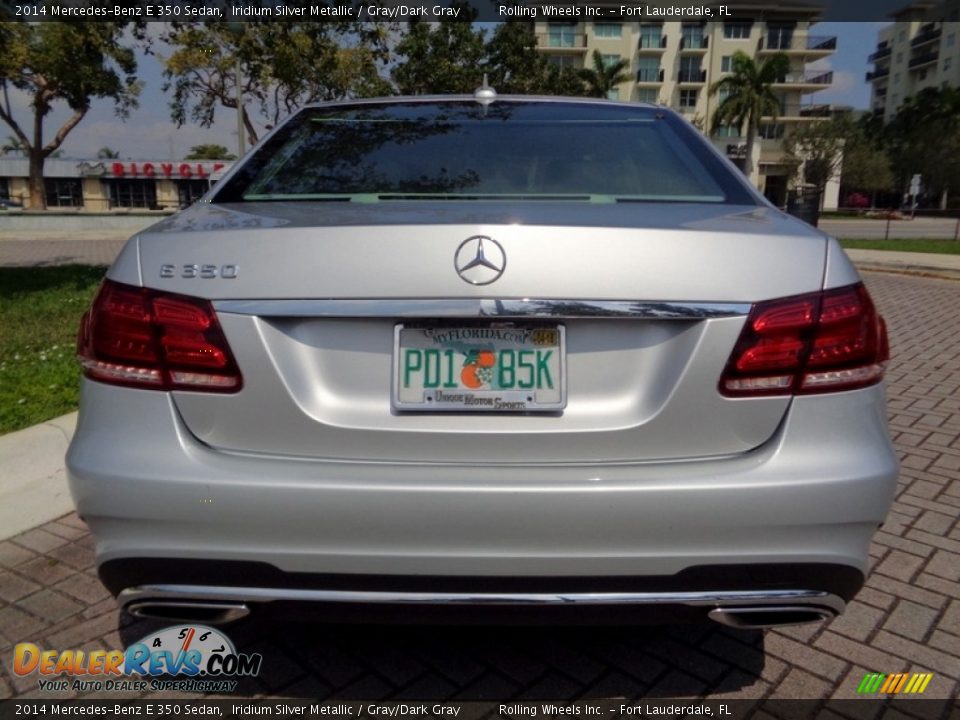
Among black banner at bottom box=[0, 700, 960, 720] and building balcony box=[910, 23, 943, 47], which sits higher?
building balcony box=[910, 23, 943, 47]

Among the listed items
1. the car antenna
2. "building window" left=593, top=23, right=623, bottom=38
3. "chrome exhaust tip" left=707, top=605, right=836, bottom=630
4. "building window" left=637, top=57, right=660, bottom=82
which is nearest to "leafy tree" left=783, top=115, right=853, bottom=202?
"building window" left=637, top=57, right=660, bottom=82

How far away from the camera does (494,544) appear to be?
5.73ft

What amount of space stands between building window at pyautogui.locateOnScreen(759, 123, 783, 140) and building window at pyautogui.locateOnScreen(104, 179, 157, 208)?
48.8m

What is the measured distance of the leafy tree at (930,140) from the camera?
55.1m

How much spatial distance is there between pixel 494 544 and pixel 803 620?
0.77 m

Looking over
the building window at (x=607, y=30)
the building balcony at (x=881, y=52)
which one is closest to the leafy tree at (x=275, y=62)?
the building window at (x=607, y=30)

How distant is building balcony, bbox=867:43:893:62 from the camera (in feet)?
287

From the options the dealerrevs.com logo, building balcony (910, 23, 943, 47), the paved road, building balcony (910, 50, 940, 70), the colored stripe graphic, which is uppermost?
building balcony (910, 23, 943, 47)

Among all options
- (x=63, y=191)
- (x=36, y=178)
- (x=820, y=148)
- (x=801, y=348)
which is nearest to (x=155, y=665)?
(x=801, y=348)

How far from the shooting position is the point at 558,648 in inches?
97.0

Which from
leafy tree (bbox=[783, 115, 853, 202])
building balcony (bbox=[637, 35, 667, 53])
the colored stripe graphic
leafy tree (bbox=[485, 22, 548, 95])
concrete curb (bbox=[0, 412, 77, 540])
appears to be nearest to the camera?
the colored stripe graphic

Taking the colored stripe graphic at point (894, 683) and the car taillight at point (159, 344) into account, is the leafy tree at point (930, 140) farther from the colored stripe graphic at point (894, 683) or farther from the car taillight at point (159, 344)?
the car taillight at point (159, 344)

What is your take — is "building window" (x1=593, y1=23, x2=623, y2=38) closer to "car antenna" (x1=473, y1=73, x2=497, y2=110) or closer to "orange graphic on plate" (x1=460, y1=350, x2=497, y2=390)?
"car antenna" (x1=473, y1=73, x2=497, y2=110)

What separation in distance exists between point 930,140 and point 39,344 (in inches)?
2532
